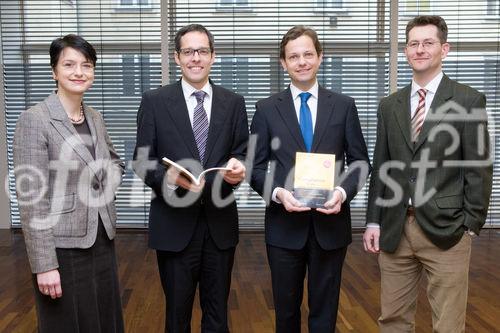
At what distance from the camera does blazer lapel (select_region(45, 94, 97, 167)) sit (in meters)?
1.83

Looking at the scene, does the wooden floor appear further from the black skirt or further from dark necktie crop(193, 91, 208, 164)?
dark necktie crop(193, 91, 208, 164)

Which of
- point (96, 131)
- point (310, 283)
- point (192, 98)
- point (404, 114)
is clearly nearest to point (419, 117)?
point (404, 114)

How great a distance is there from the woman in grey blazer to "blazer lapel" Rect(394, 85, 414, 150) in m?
1.20

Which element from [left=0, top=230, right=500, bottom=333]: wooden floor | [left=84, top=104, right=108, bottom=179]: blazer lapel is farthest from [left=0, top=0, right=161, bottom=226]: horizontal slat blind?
[left=84, top=104, right=108, bottom=179]: blazer lapel

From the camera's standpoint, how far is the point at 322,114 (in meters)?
2.13

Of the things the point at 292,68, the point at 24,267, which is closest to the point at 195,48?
the point at 292,68

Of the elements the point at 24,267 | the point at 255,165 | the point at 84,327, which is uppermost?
the point at 255,165

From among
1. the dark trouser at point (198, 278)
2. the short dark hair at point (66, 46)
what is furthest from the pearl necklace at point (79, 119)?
the dark trouser at point (198, 278)

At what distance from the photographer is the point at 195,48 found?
6.84 feet

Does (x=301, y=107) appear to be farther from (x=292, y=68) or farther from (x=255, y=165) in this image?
(x=255, y=165)

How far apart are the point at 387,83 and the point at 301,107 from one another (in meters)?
3.88

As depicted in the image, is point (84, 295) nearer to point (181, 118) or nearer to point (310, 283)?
point (181, 118)

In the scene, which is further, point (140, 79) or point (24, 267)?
point (140, 79)

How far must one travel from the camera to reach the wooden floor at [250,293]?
311 cm
